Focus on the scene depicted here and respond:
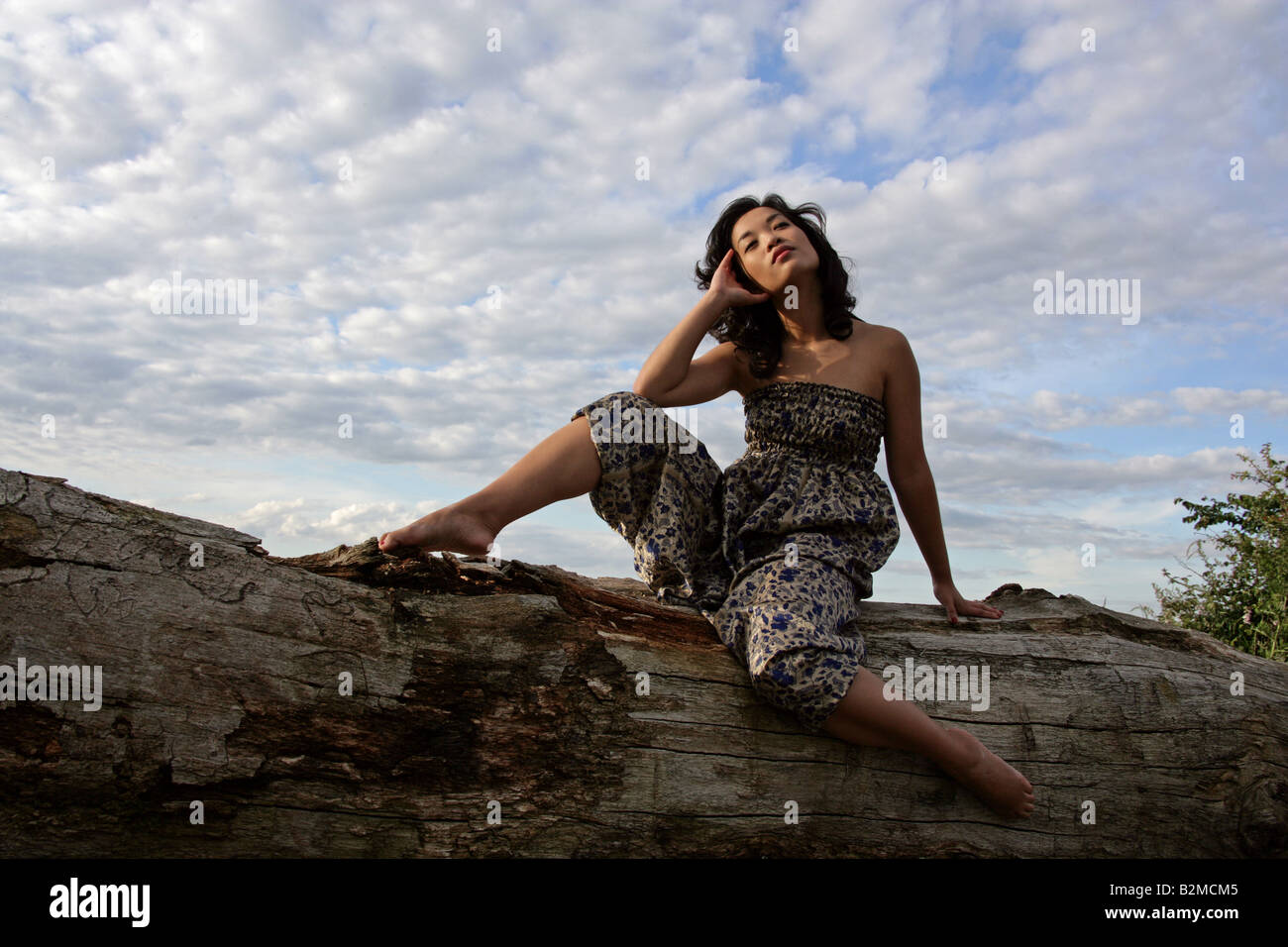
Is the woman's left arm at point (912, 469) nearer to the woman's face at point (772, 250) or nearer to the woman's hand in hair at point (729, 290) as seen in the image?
the woman's face at point (772, 250)

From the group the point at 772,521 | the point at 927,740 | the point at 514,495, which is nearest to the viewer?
the point at 927,740

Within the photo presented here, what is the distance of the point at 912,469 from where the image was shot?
3.69 metres

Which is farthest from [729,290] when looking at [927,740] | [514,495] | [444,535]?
[927,740]

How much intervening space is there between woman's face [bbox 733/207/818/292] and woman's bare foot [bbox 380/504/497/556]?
1.60 m

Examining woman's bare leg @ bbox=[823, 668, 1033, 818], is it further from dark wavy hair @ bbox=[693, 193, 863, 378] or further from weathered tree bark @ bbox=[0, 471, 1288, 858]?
dark wavy hair @ bbox=[693, 193, 863, 378]

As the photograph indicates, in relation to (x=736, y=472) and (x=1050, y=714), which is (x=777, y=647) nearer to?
(x=736, y=472)

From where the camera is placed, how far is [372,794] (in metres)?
2.62

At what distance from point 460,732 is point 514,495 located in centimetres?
85

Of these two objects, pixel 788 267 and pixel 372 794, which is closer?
pixel 372 794

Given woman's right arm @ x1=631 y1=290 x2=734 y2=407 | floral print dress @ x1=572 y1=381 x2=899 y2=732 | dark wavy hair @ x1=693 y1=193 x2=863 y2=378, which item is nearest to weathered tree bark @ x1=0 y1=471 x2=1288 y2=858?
floral print dress @ x1=572 y1=381 x2=899 y2=732

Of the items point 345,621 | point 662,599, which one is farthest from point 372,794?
point 662,599

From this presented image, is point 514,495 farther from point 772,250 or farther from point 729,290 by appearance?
point 772,250

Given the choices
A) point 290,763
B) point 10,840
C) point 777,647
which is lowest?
point 10,840
